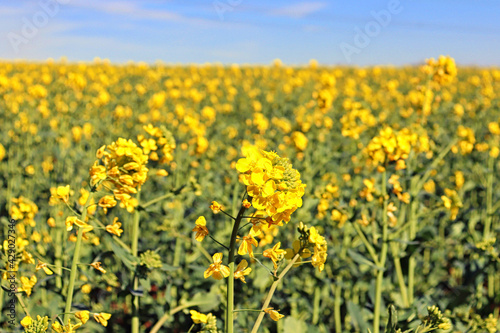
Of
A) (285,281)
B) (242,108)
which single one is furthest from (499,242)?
(242,108)

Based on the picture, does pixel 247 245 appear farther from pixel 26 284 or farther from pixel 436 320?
pixel 26 284

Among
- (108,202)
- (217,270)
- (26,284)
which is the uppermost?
(108,202)

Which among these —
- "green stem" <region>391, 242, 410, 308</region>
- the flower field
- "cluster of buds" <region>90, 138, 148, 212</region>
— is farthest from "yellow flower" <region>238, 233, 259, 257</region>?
"green stem" <region>391, 242, 410, 308</region>

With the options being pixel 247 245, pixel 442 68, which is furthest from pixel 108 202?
pixel 442 68

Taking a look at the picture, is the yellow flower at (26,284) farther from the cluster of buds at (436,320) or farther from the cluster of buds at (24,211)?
the cluster of buds at (436,320)

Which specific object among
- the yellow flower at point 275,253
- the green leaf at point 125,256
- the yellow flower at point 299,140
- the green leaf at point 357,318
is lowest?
the green leaf at point 357,318

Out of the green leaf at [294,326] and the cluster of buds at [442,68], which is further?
the cluster of buds at [442,68]

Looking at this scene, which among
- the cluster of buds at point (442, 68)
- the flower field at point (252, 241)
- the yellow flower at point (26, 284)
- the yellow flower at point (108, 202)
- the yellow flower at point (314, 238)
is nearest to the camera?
the yellow flower at point (314, 238)

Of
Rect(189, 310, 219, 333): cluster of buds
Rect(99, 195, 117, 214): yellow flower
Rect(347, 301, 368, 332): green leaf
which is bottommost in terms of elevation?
Rect(347, 301, 368, 332): green leaf

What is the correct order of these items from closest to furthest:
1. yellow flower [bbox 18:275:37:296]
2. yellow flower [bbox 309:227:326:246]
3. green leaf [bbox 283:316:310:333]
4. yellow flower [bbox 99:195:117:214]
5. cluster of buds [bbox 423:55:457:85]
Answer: yellow flower [bbox 309:227:326:246] → yellow flower [bbox 99:195:117:214] → yellow flower [bbox 18:275:37:296] → green leaf [bbox 283:316:310:333] → cluster of buds [bbox 423:55:457:85]

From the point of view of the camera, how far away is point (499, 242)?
387 cm

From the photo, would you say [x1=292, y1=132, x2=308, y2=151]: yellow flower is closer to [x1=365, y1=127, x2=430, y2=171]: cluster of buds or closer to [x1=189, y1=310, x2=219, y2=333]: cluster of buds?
[x1=365, y1=127, x2=430, y2=171]: cluster of buds

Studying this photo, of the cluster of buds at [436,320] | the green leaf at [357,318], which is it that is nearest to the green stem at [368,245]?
the green leaf at [357,318]

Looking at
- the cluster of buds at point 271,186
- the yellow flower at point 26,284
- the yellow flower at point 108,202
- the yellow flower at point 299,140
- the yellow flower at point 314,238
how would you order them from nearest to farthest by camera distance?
the cluster of buds at point 271,186 → the yellow flower at point 314,238 → the yellow flower at point 108,202 → the yellow flower at point 26,284 → the yellow flower at point 299,140
